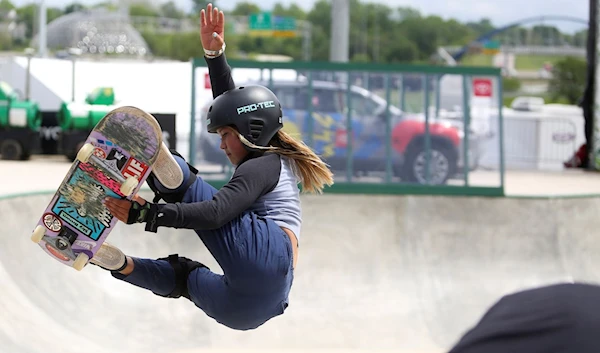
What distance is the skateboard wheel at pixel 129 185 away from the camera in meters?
3.85

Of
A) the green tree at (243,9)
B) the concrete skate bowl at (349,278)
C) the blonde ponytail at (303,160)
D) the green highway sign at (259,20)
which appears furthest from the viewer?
the green tree at (243,9)

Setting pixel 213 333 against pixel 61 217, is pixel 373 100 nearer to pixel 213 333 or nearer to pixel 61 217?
pixel 213 333

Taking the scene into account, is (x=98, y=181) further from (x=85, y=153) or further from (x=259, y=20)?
(x=259, y=20)

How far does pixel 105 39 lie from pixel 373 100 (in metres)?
47.9

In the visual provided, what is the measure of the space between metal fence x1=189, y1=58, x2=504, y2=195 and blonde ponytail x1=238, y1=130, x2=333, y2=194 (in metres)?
6.67

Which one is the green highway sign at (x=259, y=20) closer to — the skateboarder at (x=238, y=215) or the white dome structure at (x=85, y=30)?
the white dome structure at (x=85, y=30)

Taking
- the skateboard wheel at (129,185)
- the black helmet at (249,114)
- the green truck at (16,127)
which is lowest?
the green truck at (16,127)

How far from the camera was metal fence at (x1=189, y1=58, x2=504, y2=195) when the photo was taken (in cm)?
1113

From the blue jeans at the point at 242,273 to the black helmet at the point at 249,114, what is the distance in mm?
314

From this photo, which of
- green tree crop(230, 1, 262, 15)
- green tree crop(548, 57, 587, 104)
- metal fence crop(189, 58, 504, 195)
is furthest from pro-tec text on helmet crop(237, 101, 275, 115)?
green tree crop(230, 1, 262, 15)

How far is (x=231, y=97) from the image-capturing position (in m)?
4.14

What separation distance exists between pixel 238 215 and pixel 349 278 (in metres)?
5.72

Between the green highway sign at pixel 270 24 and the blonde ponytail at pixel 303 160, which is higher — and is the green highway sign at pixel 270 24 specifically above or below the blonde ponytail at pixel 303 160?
above

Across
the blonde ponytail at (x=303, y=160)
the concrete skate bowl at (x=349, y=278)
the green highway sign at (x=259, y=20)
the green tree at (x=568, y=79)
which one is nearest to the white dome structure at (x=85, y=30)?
the green highway sign at (x=259, y=20)
